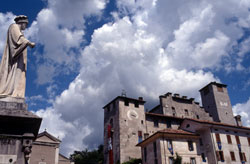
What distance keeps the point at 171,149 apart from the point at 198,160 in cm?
446

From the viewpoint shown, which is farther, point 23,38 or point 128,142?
point 128,142

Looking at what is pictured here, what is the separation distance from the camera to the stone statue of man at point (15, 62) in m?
8.33

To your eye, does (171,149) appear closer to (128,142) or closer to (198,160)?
(198,160)

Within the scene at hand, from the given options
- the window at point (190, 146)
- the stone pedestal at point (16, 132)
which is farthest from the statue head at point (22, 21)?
the window at point (190, 146)

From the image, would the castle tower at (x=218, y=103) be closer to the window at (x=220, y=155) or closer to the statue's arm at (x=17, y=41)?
the window at (x=220, y=155)

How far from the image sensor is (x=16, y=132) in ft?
24.6

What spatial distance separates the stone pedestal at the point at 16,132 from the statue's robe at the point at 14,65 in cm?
64

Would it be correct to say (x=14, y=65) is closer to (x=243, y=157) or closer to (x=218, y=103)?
(x=243, y=157)

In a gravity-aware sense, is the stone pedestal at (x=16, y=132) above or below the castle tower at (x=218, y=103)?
below

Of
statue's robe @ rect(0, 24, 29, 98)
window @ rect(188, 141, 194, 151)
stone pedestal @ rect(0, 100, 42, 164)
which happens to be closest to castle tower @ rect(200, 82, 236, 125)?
window @ rect(188, 141, 194, 151)

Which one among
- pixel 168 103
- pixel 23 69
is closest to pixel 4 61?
pixel 23 69

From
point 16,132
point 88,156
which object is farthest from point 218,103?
point 16,132

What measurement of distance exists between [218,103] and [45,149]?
4065cm

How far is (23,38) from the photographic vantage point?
8805 mm
